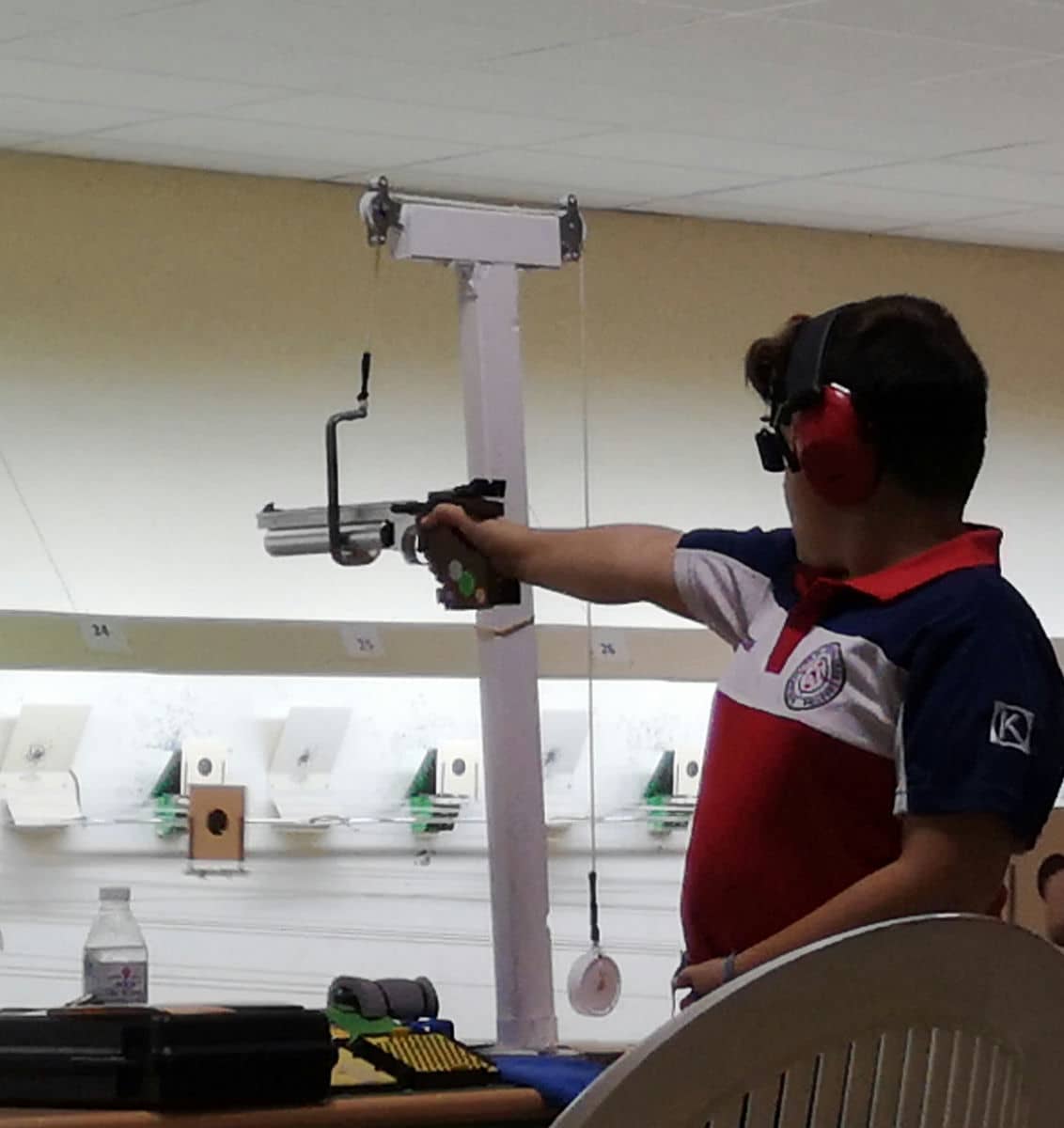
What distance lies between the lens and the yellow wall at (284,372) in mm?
3371

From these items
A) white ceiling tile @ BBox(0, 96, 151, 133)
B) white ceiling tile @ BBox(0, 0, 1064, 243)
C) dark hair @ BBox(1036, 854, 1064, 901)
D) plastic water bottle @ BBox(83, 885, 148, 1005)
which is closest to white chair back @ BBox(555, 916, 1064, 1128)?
plastic water bottle @ BBox(83, 885, 148, 1005)

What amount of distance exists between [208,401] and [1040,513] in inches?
69.3

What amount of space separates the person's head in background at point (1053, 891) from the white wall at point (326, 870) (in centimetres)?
129

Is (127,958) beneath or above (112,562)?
beneath

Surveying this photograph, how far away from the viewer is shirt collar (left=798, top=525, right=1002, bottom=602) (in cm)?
151

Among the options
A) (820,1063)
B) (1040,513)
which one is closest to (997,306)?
(1040,513)

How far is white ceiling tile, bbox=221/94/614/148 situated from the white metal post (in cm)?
90

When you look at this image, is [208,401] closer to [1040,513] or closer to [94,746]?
[94,746]

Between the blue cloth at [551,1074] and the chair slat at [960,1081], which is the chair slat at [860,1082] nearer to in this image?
the chair slat at [960,1081]

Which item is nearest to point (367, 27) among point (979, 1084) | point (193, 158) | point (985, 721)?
point (193, 158)

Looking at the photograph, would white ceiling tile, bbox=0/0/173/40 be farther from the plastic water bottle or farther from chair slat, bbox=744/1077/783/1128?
chair slat, bbox=744/1077/783/1128

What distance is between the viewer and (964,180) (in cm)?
361

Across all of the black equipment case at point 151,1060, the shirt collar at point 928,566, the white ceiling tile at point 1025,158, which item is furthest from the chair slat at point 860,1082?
the white ceiling tile at point 1025,158

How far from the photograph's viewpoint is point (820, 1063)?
0.75 meters
